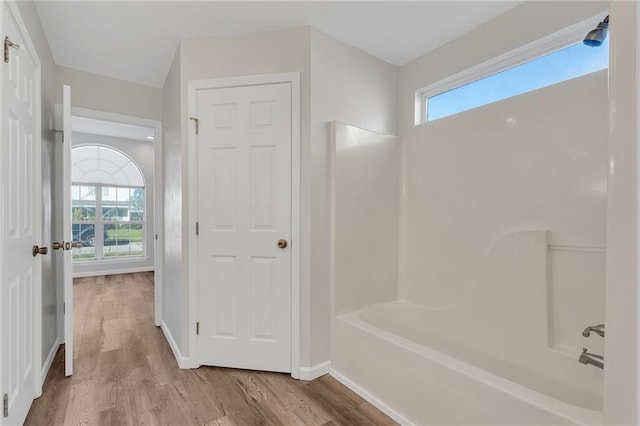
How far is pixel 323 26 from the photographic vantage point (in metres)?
2.13

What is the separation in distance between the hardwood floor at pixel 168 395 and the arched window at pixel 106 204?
379 cm

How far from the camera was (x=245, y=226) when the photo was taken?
2229 mm

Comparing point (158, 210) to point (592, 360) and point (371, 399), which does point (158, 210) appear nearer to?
point (371, 399)

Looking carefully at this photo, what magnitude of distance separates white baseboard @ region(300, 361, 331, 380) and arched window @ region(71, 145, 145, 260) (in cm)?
534

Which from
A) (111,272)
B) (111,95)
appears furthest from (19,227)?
(111,272)

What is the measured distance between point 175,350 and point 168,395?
1.92ft

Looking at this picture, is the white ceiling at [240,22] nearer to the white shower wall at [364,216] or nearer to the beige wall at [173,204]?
the beige wall at [173,204]

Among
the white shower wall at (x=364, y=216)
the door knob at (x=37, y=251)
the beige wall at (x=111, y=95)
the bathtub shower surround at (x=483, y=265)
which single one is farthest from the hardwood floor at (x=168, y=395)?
the beige wall at (x=111, y=95)

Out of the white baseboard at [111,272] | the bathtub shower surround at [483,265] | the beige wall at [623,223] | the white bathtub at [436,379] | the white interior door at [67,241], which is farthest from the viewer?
the white baseboard at [111,272]

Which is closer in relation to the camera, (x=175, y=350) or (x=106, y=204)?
(x=175, y=350)

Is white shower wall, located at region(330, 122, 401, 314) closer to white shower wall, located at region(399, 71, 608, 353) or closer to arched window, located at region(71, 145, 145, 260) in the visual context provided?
white shower wall, located at region(399, 71, 608, 353)

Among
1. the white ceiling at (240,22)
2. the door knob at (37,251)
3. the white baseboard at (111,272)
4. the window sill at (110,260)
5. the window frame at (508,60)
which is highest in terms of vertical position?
the white ceiling at (240,22)

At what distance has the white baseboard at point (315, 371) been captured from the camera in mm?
2133

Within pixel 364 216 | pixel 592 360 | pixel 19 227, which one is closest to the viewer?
pixel 592 360
